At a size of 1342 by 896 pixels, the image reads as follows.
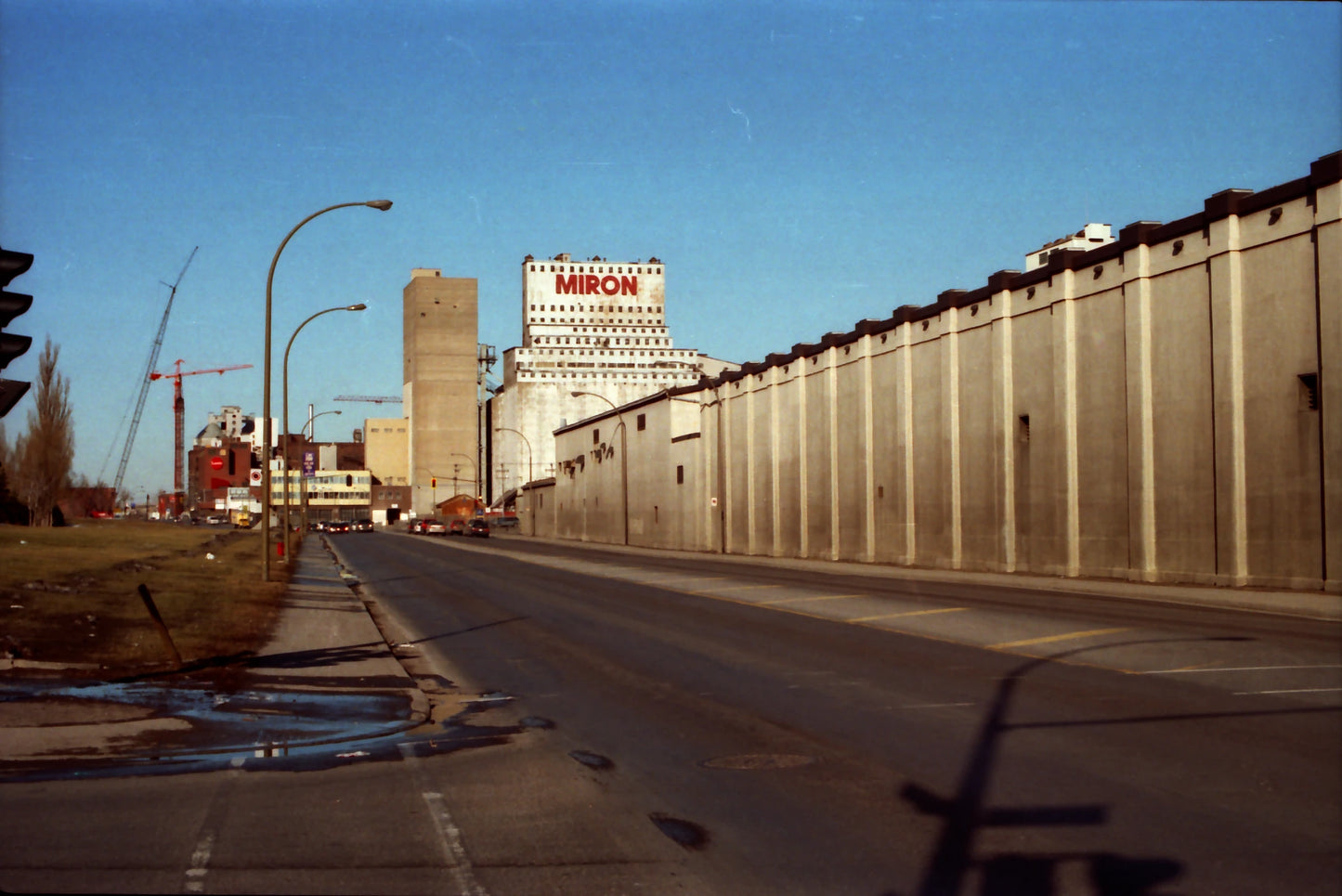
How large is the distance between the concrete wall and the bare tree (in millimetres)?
53844

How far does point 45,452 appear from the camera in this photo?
83.7 meters

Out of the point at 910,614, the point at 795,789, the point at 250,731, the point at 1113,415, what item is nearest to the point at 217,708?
the point at 250,731

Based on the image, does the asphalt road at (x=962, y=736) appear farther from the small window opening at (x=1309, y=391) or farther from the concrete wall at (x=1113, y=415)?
the concrete wall at (x=1113, y=415)

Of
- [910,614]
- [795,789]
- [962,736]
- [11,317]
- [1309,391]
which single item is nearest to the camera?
[11,317]

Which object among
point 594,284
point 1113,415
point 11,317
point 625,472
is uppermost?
point 594,284

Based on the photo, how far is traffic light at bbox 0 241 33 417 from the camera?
8141 mm

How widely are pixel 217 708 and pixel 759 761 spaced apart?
657 centimetres

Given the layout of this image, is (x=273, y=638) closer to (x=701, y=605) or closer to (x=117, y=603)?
(x=117, y=603)

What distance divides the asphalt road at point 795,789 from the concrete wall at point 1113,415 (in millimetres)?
13615

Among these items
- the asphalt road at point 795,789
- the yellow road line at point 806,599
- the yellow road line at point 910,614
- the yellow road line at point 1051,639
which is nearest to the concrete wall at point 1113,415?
the yellow road line at point 910,614

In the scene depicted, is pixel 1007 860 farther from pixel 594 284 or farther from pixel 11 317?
pixel 594 284

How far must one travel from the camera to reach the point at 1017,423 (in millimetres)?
42156

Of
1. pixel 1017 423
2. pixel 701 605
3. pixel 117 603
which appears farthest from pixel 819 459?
pixel 117 603

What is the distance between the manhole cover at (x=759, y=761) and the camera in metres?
9.98
